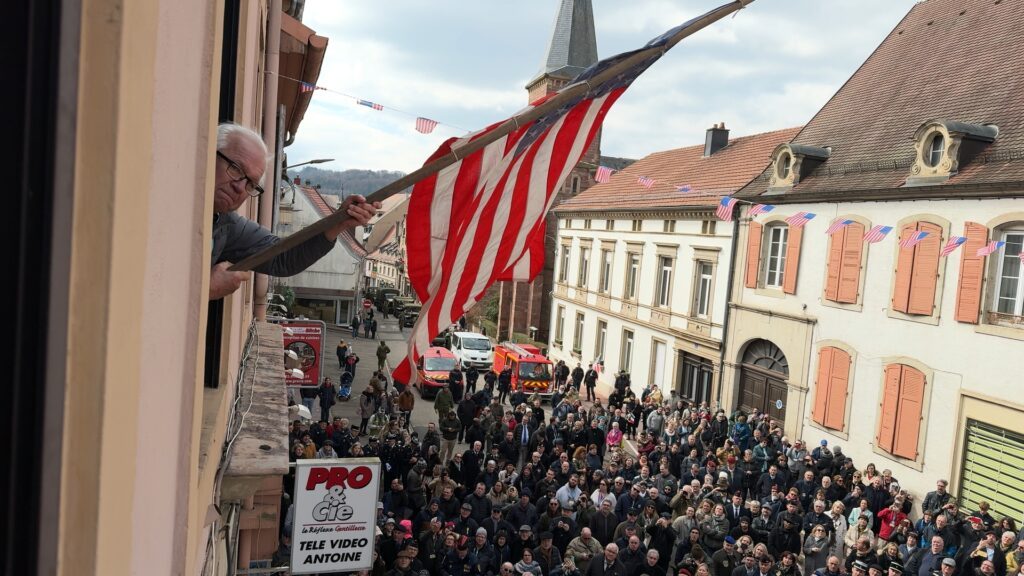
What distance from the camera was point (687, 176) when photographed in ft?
95.6

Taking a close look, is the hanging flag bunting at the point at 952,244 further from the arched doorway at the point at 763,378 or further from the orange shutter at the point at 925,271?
the arched doorway at the point at 763,378

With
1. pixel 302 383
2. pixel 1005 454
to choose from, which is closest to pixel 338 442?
pixel 302 383

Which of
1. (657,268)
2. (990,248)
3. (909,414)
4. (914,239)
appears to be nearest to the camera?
(990,248)

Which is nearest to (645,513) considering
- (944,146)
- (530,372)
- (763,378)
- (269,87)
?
(269,87)

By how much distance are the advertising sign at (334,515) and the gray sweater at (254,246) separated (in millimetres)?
4760

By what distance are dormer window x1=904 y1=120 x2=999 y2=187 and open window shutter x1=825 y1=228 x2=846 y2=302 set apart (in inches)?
96.7

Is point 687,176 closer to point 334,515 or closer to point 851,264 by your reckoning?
point 851,264

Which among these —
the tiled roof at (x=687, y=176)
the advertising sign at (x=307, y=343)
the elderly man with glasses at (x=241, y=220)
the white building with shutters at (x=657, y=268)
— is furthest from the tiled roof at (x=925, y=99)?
the elderly man with glasses at (x=241, y=220)

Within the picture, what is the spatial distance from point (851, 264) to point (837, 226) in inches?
52.8

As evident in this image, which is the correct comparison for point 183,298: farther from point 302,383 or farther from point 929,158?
point 929,158

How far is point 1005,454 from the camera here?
14180 millimetres

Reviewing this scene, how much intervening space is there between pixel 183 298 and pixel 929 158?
1812 cm

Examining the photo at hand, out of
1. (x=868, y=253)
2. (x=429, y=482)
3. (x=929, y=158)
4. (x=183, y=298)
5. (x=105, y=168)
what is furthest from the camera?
(x=868, y=253)

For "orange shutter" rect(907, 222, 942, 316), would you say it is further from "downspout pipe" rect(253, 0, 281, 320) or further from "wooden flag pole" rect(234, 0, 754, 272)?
"downspout pipe" rect(253, 0, 281, 320)
